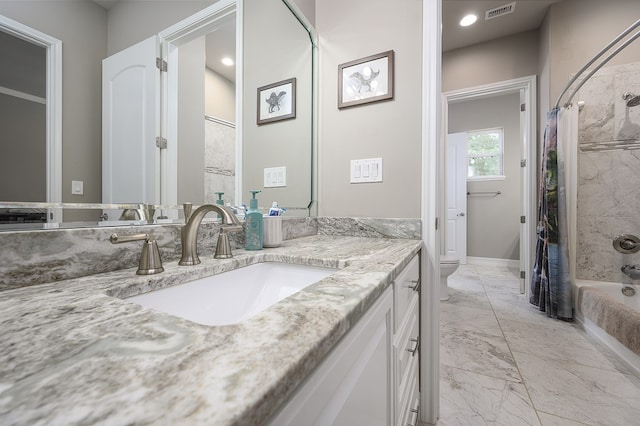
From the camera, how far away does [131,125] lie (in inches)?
27.0

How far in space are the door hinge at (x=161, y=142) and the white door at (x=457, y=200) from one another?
13.9 ft

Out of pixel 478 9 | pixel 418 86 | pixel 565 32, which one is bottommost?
pixel 418 86

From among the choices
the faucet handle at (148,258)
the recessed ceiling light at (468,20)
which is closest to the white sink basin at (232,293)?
the faucet handle at (148,258)

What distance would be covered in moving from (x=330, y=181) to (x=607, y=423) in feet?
5.29

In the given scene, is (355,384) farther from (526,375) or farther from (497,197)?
(497,197)

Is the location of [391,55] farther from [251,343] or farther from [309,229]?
[251,343]

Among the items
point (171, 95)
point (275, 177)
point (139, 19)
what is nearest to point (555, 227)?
point (275, 177)

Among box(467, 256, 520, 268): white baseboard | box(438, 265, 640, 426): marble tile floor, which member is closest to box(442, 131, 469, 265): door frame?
box(467, 256, 520, 268): white baseboard

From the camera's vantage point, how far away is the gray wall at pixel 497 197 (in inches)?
162

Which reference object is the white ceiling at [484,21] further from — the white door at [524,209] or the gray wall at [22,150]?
the gray wall at [22,150]

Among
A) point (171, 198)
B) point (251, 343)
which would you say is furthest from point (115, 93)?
point (251, 343)

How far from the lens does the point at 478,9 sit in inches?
102

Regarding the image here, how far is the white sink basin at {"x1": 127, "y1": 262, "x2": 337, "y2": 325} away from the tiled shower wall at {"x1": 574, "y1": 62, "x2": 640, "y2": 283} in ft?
8.91

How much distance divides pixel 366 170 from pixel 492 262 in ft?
12.5
